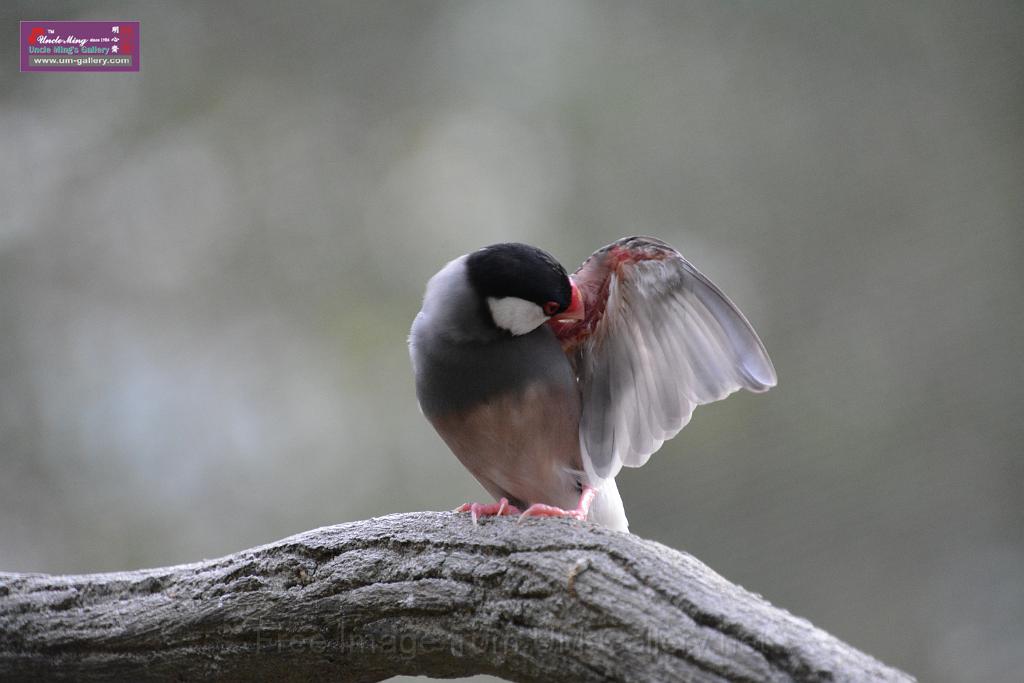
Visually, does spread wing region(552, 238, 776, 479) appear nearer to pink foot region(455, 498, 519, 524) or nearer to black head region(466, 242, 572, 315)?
black head region(466, 242, 572, 315)

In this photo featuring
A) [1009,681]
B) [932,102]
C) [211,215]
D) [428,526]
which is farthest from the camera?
[211,215]

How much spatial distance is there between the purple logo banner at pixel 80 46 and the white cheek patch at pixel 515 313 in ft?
9.09

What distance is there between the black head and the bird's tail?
0.64m

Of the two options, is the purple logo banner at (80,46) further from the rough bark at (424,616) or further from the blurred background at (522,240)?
the rough bark at (424,616)

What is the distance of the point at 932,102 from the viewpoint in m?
3.96

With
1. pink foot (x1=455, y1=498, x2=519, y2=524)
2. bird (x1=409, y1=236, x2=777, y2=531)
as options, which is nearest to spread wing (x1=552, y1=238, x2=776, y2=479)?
bird (x1=409, y1=236, x2=777, y2=531)

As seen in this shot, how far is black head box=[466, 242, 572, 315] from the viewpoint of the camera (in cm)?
211

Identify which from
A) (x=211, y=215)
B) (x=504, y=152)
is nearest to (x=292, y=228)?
(x=211, y=215)

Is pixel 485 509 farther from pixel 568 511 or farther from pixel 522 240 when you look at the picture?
pixel 522 240

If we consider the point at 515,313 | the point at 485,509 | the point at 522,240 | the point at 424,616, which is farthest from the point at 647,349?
the point at 522,240

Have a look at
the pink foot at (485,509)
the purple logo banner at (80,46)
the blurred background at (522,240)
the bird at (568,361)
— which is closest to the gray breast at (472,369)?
the bird at (568,361)

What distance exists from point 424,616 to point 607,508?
0.93 metres

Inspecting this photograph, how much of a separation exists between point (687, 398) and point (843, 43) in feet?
8.09

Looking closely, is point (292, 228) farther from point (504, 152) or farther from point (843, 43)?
point (843, 43)
